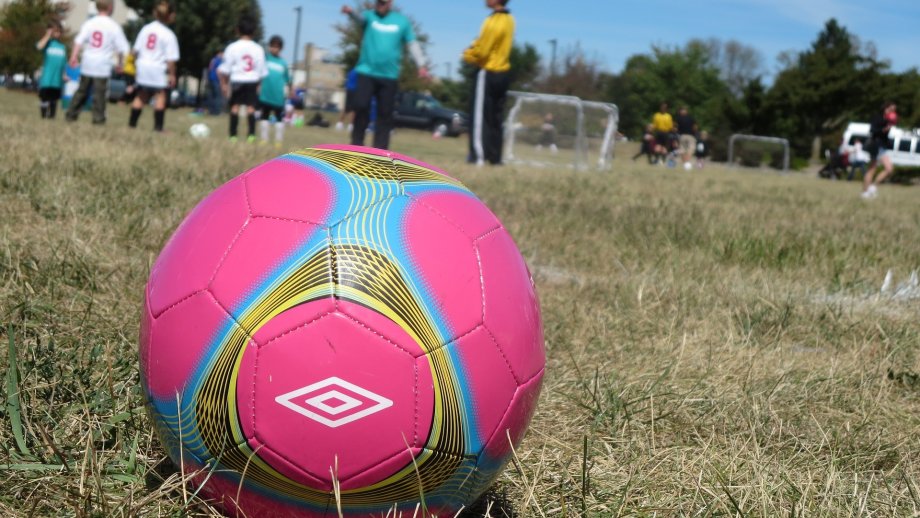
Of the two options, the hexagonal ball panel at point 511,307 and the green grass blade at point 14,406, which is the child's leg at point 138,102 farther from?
the hexagonal ball panel at point 511,307

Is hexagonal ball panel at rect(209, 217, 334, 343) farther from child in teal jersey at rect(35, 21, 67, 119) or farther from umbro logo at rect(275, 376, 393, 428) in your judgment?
child in teal jersey at rect(35, 21, 67, 119)

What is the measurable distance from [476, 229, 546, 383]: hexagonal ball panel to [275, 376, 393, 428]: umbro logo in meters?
0.32

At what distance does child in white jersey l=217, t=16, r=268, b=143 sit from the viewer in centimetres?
1391

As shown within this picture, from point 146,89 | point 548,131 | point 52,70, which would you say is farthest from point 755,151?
point 146,89

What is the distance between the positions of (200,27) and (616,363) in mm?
57671

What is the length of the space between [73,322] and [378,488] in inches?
65.9

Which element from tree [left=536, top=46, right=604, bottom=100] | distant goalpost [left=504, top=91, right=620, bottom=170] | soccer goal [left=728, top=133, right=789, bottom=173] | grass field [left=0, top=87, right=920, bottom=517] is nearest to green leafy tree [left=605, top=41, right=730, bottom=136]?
tree [left=536, top=46, right=604, bottom=100]

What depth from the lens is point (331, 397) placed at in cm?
180

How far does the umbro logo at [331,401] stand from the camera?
1800mm

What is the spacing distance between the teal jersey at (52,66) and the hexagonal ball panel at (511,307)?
17.4m

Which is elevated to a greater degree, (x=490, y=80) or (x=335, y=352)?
(x=490, y=80)

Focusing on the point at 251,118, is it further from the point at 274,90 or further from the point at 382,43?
the point at 382,43

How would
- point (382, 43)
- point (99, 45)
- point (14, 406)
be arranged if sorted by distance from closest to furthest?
point (14, 406) < point (382, 43) < point (99, 45)

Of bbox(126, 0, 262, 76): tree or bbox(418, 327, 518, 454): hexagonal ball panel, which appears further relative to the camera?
bbox(126, 0, 262, 76): tree
